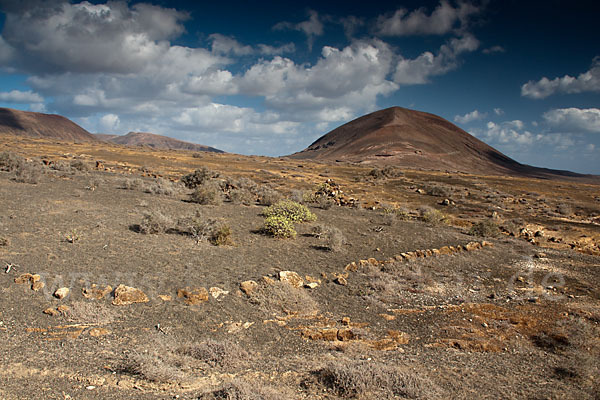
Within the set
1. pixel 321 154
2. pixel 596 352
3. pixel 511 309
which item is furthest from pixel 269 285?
pixel 321 154

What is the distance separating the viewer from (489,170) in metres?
86.3

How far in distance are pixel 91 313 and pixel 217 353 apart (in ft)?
8.28

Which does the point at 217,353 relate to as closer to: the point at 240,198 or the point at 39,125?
the point at 240,198

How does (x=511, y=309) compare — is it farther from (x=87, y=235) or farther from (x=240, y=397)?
(x=87, y=235)

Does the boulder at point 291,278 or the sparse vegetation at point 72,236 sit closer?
the boulder at point 291,278

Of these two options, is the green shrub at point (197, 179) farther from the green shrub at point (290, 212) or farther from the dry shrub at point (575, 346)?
the dry shrub at point (575, 346)

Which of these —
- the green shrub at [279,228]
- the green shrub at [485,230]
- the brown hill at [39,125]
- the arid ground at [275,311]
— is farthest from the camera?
the brown hill at [39,125]

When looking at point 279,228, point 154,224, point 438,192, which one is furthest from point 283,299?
point 438,192

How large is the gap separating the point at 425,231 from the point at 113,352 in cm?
1228

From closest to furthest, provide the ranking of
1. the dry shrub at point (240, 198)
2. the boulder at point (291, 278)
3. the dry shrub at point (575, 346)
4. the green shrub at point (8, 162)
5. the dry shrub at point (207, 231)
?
the dry shrub at point (575, 346)
the boulder at point (291, 278)
the dry shrub at point (207, 231)
the dry shrub at point (240, 198)
the green shrub at point (8, 162)

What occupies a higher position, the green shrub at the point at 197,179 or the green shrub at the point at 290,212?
the green shrub at the point at 197,179

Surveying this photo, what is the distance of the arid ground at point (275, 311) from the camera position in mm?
4523

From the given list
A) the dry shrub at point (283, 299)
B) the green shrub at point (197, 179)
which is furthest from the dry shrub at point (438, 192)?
the dry shrub at point (283, 299)

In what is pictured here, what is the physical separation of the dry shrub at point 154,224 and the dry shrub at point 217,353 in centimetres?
613
